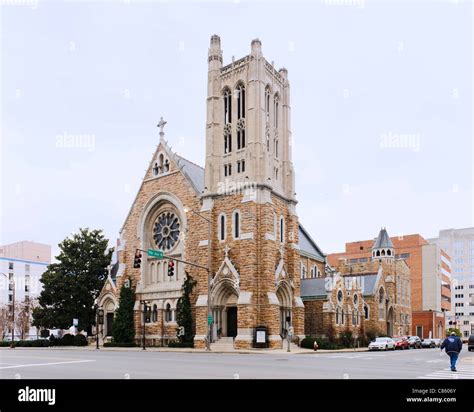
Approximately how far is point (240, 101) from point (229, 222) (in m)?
11.6

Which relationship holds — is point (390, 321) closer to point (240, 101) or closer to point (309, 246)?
point (309, 246)

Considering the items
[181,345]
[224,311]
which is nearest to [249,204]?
[224,311]

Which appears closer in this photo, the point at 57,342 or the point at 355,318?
the point at 355,318

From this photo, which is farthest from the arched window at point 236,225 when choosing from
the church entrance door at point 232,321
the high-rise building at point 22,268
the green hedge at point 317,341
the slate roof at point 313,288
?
the high-rise building at point 22,268

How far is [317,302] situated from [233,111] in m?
19.7

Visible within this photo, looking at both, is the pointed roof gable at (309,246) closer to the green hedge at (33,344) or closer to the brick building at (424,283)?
the green hedge at (33,344)

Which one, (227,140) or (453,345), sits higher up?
(227,140)

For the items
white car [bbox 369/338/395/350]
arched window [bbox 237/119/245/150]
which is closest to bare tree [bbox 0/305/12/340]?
→ arched window [bbox 237/119/245/150]

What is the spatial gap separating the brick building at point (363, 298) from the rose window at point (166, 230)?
1389cm

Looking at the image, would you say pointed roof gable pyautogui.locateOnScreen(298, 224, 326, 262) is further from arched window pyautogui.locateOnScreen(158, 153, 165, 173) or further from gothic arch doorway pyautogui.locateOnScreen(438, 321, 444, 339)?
gothic arch doorway pyautogui.locateOnScreen(438, 321, 444, 339)

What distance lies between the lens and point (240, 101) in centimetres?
5184

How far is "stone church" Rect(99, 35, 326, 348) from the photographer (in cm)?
4662

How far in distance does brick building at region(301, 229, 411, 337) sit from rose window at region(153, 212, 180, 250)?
13.9m
